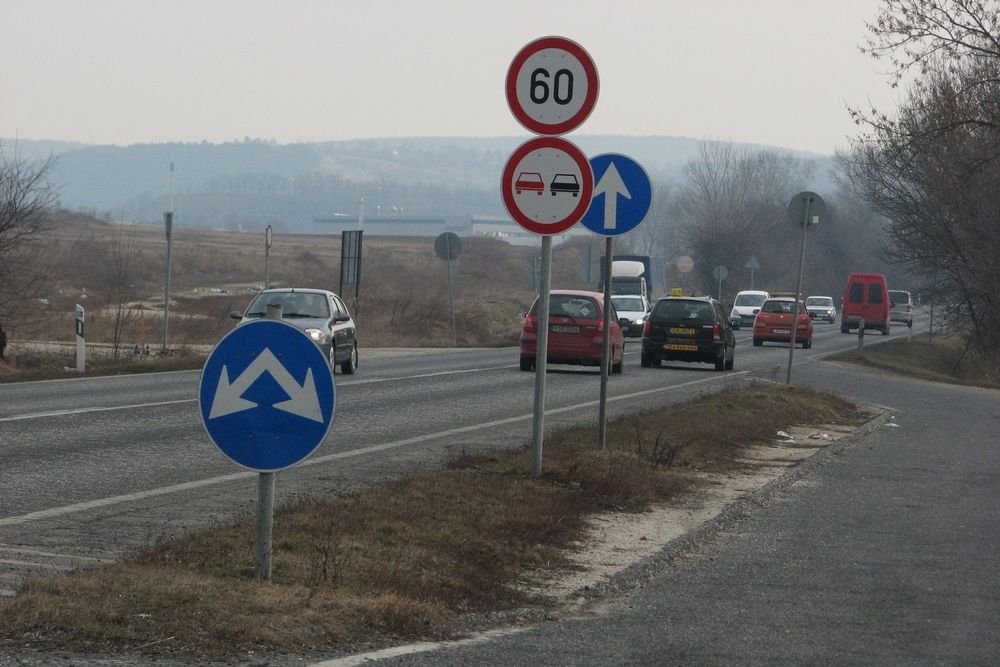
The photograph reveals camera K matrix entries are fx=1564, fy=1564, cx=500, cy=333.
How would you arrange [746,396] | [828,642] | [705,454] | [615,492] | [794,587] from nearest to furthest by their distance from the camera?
[828,642], [794,587], [615,492], [705,454], [746,396]

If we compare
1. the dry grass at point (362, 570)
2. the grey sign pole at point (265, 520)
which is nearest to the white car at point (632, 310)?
the dry grass at point (362, 570)

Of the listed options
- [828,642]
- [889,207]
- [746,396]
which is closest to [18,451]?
[828,642]

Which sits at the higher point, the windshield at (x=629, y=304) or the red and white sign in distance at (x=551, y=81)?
the red and white sign in distance at (x=551, y=81)

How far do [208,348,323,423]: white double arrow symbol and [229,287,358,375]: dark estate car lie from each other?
17.4 m

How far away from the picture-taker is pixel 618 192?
1277 cm

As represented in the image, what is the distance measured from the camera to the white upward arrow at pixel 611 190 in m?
12.7

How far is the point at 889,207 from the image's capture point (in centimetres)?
4562

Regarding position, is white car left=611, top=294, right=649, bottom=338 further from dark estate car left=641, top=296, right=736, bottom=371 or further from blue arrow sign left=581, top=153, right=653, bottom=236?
blue arrow sign left=581, top=153, right=653, bottom=236

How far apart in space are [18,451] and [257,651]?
25.9ft

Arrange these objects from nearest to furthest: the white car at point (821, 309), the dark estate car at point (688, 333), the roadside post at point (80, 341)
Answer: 1. the roadside post at point (80, 341)
2. the dark estate car at point (688, 333)
3. the white car at point (821, 309)

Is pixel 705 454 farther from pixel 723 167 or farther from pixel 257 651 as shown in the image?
pixel 723 167

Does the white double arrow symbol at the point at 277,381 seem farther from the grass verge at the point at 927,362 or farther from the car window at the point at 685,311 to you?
the grass verge at the point at 927,362

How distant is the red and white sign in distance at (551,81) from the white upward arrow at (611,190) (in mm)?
2203

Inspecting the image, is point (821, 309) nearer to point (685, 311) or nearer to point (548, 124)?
point (685, 311)
